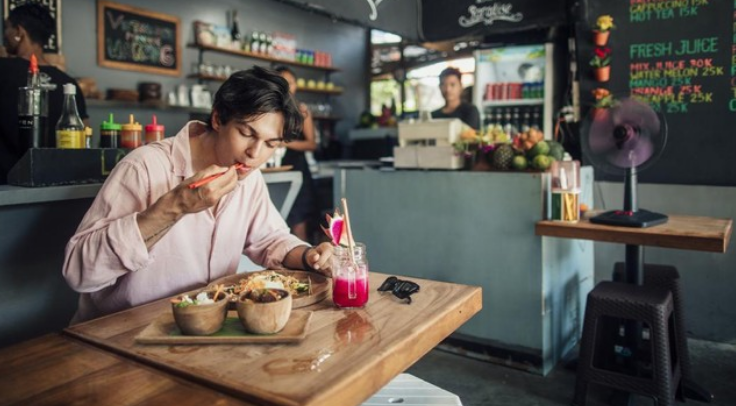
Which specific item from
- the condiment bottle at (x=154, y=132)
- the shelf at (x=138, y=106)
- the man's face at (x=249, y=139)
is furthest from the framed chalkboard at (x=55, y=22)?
the man's face at (x=249, y=139)

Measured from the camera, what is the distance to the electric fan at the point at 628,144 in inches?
105

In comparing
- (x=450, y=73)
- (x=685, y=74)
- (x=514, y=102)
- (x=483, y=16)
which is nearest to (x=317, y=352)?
(x=483, y=16)

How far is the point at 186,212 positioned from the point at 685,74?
3.55 meters

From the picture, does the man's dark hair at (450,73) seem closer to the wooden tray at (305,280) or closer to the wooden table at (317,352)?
the wooden tray at (305,280)

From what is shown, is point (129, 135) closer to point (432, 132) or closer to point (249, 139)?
point (249, 139)

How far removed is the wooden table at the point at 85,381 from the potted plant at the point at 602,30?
3.85 metres

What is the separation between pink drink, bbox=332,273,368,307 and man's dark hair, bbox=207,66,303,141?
545mm

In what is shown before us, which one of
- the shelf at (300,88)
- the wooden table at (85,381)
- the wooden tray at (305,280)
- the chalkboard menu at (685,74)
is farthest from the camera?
the shelf at (300,88)

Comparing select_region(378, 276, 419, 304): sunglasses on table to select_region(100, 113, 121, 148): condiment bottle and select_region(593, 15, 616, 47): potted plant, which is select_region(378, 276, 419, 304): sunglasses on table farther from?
select_region(593, 15, 616, 47): potted plant

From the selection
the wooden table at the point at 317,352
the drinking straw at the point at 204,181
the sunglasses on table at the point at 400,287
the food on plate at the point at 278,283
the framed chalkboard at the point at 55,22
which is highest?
the framed chalkboard at the point at 55,22

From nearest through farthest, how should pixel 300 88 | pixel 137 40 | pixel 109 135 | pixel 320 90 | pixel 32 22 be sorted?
pixel 109 135 < pixel 32 22 < pixel 137 40 < pixel 300 88 < pixel 320 90

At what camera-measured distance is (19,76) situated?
2.62 metres

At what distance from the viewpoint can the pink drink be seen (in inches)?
57.1

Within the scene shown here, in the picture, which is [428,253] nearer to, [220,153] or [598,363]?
[598,363]
